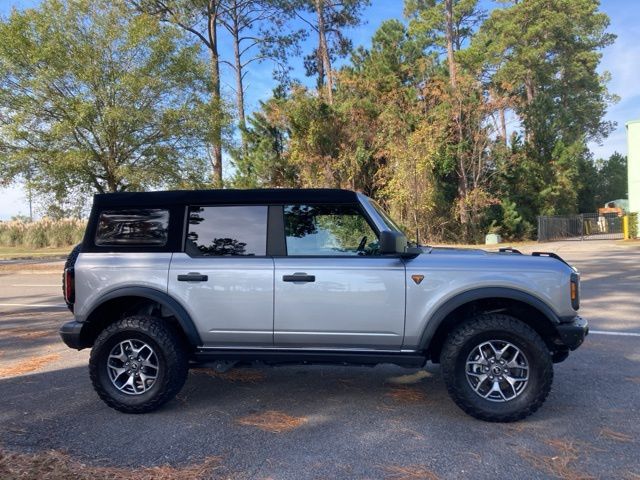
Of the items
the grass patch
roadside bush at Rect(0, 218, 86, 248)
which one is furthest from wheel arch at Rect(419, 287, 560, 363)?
roadside bush at Rect(0, 218, 86, 248)

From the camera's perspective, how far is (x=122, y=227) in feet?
14.8

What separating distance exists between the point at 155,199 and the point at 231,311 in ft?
4.01

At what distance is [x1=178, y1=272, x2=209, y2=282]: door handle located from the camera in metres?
4.25

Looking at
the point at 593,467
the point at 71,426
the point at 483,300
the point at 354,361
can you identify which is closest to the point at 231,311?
the point at 354,361

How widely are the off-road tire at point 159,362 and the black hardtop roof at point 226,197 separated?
3.37ft

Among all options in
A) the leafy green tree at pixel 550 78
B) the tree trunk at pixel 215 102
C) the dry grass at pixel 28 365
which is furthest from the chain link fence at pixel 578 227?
the dry grass at pixel 28 365

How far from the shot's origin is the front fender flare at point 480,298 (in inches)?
156

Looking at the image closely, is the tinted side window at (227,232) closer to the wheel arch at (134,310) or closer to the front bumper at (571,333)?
the wheel arch at (134,310)

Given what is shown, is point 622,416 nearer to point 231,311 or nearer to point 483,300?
point 483,300

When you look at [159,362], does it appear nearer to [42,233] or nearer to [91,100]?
[91,100]

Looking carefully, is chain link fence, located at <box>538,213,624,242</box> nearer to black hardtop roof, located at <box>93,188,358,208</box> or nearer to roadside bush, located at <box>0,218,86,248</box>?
black hardtop roof, located at <box>93,188,358,208</box>

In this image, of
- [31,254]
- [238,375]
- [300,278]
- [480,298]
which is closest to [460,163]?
[31,254]

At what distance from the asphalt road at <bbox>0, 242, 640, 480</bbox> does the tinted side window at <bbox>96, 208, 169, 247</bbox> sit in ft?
4.79

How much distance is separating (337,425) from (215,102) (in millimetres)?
17564
